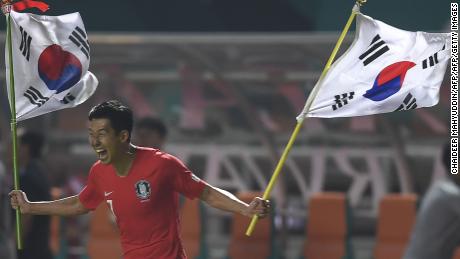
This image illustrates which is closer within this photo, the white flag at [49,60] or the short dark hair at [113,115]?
the short dark hair at [113,115]

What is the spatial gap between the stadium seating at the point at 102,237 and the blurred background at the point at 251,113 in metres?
0.24

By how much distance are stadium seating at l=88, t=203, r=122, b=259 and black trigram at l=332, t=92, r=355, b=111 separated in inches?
255

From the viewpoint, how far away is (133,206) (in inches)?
324

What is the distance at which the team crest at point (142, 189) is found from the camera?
823cm

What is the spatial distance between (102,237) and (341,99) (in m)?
6.70

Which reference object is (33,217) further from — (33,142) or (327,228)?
(327,228)

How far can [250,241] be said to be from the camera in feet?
48.2

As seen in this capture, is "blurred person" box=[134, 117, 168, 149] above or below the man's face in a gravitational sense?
below

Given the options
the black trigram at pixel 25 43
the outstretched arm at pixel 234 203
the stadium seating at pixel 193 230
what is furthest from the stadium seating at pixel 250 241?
the outstretched arm at pixel 234 203

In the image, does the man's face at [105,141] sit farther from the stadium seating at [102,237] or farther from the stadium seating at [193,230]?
the stadium seating at [102,237]

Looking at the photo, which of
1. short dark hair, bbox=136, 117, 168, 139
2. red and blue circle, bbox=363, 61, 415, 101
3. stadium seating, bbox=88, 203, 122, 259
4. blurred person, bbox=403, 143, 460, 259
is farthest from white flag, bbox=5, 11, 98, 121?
stadium seating, bbox=88, 203, 122, 259

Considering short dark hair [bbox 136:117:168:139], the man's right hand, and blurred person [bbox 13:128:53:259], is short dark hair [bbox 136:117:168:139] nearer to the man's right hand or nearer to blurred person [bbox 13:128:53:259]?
blurred person [bbox 13:128:53:259]

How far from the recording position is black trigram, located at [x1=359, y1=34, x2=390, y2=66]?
877cm

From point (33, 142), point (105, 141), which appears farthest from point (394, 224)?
point (105, 141)
